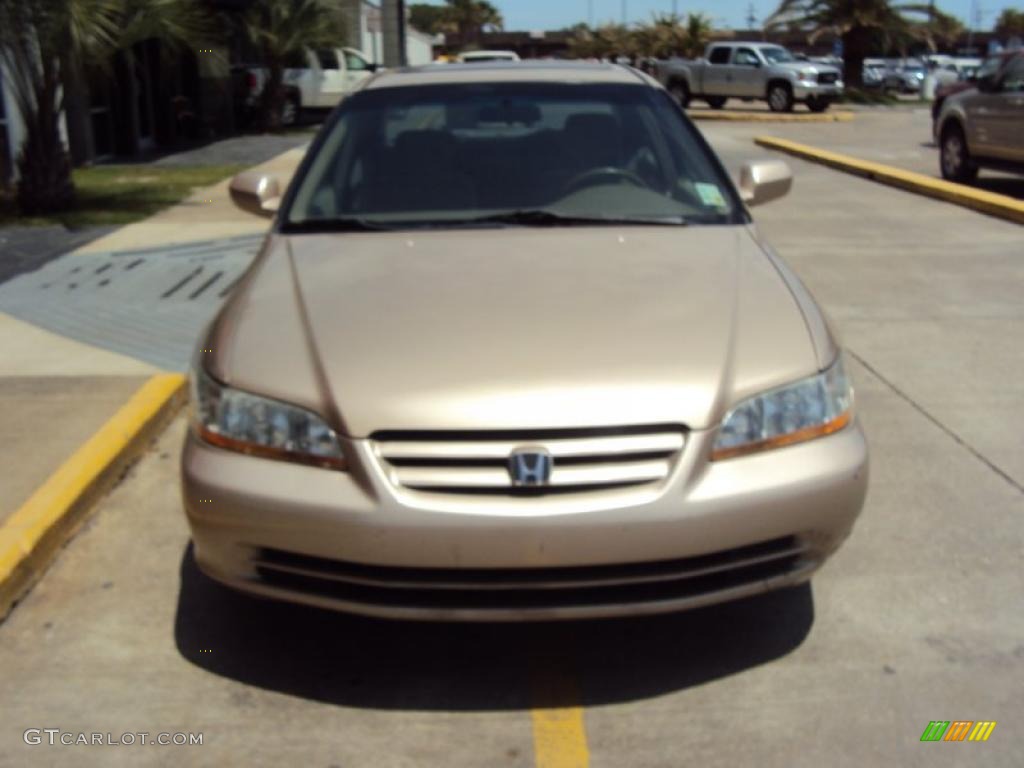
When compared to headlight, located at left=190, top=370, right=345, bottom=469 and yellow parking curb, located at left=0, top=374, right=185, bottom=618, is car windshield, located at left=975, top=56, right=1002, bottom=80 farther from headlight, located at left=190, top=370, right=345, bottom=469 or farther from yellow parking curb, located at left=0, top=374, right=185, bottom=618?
headlight, located at left=190, top=370, right=345, bottom=469

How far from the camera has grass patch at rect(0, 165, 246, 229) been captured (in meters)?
11.8

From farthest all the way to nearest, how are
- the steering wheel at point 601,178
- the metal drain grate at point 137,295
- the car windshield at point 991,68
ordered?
the car windshield at point 991,68 < the metal drain grate at point 137,295 < the steering wheel at point 601,178

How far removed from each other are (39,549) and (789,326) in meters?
2.64

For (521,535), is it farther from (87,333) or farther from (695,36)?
(695,36)

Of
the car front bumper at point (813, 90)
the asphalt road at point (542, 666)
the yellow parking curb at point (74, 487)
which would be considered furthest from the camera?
the car front bumper at point (813, 90)

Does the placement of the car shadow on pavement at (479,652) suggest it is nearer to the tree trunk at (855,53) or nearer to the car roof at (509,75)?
the car roof at (509,75)

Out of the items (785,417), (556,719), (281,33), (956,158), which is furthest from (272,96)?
(556,719)

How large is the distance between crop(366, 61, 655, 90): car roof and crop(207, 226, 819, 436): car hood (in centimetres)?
114

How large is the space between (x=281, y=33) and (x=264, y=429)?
21.1m

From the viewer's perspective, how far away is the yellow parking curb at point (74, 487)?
4.17 meters

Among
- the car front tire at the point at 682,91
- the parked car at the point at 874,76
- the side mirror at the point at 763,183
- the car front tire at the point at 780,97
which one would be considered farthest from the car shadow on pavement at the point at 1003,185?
the parked car at the point at 874,76

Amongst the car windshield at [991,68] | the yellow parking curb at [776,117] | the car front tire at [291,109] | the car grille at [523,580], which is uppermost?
the car windshield at [991,68]

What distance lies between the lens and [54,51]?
11297mm

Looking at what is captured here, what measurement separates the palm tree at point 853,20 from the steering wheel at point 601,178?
3725cm
